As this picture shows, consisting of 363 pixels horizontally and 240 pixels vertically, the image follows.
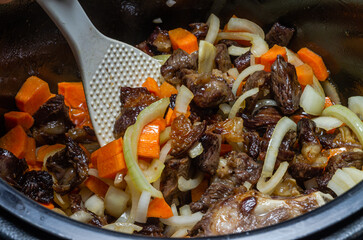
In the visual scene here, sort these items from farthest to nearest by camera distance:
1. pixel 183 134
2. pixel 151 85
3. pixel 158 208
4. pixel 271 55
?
pixel 271 55 < pixel 151 85 < pixel 183 134 < pixel 158 208

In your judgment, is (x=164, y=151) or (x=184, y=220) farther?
(x=164, y=151)

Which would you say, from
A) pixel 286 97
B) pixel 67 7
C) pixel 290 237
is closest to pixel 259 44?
pixel 286 97

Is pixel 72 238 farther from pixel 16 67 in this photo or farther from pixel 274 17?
pixel 274 17

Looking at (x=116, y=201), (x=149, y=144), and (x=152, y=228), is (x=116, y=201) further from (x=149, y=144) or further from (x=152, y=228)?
(x=149, y=144)

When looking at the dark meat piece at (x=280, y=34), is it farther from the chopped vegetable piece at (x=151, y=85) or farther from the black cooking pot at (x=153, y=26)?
the chopped vegetable piece at (x=151, y=85)

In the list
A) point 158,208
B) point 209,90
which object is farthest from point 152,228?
point 209,90

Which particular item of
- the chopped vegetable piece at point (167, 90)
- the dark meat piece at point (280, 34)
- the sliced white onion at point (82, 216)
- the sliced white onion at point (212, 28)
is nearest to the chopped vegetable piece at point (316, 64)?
the dark meat piece at point (280, 34)

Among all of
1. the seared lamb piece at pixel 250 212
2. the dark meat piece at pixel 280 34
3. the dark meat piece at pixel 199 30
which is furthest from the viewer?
the dark meat piece at pixel 199 30

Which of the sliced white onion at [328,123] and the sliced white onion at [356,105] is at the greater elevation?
the sliced white onion at [356,105]
